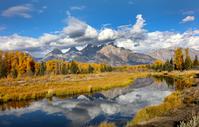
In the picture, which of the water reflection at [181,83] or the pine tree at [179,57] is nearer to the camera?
the water reflection at [181,83]

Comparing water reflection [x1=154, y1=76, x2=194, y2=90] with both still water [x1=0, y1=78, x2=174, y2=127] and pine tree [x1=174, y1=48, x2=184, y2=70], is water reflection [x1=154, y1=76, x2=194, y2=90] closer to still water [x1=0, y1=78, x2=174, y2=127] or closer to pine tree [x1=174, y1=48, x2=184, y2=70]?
still water [x1=0, y1=78, x2=174, y2=127]

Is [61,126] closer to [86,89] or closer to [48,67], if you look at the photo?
[86,89]

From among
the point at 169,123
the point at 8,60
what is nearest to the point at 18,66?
the point at 8,60

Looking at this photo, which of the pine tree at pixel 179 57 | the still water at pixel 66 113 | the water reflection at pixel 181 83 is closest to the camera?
the still water at pixel 66 113

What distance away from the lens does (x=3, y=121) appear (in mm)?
33938

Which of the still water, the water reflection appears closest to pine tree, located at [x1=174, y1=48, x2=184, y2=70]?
the water reflection

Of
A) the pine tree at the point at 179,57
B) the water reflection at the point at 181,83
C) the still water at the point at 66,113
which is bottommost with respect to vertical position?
the still water at the point at 66,113

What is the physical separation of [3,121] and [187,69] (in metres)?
117

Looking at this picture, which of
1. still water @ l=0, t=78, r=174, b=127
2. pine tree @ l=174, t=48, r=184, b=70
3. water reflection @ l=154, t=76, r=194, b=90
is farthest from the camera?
pine tree @ l=174, t=48, r=184, b=70

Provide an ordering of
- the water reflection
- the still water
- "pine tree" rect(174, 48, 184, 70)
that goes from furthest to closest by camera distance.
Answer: "pine tree" rect(174, 48, 184, 70), the water reflection, the still water

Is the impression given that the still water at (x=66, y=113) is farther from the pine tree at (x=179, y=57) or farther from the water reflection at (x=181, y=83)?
the pine tree at (x=179, y=57)

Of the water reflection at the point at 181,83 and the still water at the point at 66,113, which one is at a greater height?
the water reflection at the point at 181,83

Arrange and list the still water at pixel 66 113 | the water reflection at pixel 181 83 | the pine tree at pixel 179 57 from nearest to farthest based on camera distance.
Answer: the still water at pixel 66 113, the water reflection at pixel 181 83, the pine tree at pixel 179 57

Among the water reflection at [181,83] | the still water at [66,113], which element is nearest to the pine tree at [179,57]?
the water reflection at [181,83]
